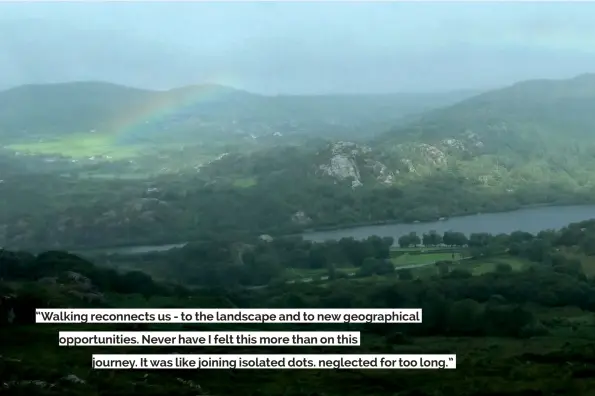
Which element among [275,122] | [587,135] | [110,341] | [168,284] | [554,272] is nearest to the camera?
[110,341]

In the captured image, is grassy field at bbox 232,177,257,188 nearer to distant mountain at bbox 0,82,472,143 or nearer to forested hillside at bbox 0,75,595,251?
forested hillside at bbox 0,75,595,251

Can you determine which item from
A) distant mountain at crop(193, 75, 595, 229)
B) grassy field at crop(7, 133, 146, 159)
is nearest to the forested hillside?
distant mountain at crop(193, 75, 595, 229)

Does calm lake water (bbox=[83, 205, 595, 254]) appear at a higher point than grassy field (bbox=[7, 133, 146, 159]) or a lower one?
lower

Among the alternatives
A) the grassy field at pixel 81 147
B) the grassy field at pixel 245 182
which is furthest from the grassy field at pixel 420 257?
the grassy field at pixel 81 147

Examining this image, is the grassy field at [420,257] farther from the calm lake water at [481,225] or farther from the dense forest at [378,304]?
the calm lake water at [481,225]

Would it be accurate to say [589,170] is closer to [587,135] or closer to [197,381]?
[587,135]

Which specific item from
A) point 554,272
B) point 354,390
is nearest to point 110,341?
point 354,390
